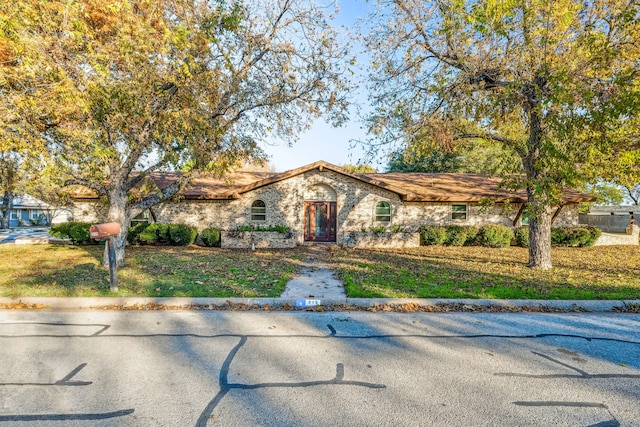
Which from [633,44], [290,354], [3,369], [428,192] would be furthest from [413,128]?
[3,369]

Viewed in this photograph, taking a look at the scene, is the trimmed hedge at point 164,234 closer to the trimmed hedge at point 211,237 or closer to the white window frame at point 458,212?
the trimmed hedge at point 211,237

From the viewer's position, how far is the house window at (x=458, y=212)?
19.0m

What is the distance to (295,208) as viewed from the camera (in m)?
18.0

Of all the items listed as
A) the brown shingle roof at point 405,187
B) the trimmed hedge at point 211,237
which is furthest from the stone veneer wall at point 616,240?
the trimmed hedge at point 211,237

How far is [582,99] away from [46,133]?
14.8 meters

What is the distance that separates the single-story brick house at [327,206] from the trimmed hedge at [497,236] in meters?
1.34

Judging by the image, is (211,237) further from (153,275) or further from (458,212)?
(458,212)

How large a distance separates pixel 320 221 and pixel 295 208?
158 cm

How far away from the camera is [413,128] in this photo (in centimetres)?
1180

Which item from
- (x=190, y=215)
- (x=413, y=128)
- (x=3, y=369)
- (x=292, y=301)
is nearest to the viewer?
(x=3, y=369)

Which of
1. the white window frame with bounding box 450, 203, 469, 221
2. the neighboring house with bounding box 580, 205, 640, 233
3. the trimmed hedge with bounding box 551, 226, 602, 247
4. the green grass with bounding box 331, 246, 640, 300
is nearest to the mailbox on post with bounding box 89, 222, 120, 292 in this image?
the green grass with bounding box 331, 246, 640, 300

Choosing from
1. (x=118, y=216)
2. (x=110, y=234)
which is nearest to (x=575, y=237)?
(x=110, y=234)

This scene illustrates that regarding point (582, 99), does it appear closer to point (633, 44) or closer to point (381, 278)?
point (633, 44)

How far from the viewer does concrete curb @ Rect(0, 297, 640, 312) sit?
643cm
